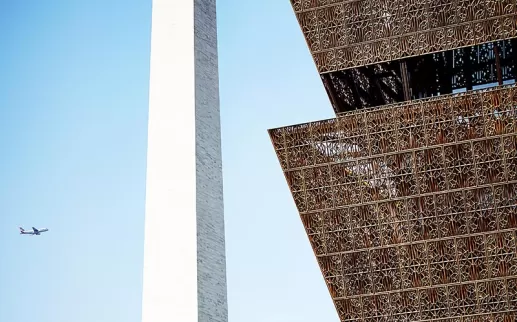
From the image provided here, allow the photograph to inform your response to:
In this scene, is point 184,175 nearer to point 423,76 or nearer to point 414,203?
point 414,203

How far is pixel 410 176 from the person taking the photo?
12.8m

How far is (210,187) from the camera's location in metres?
12.1

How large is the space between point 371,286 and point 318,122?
2539mm

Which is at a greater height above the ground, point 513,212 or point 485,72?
point 485,72

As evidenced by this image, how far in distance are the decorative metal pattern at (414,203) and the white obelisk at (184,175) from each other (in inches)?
58.7

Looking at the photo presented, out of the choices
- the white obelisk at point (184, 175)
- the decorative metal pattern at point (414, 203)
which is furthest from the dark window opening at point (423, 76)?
the white obelisk at point (184, 175)

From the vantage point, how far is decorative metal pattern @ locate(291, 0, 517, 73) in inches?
486

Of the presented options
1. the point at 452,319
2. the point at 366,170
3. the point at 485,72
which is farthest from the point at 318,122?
the point at 485,72

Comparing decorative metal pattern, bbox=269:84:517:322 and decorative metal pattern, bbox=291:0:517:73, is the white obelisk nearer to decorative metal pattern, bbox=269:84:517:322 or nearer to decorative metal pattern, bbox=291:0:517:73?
decorative metal pattern, bbox=269:84:517:322

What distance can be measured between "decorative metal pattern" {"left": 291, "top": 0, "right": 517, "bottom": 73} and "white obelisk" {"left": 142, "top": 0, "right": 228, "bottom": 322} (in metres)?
1.62

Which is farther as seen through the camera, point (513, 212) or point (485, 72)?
point (485, 72)

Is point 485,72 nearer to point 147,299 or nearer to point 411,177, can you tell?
point 411,177

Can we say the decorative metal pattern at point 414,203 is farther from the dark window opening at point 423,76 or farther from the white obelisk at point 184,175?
the dark window opening at point 423,76

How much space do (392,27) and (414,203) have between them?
8.35 ft
